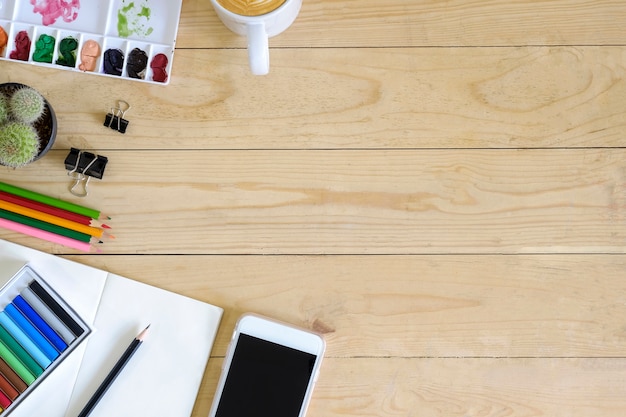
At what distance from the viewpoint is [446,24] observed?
716 mm

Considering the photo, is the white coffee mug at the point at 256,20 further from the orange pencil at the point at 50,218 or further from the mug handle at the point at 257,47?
the orange pencil at the point at 50,218

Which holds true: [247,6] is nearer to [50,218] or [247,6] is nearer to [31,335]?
[50,218]

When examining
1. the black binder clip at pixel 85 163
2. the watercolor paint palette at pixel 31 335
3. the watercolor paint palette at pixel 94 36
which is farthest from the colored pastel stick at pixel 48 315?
the watercolor paint palette at pixel 94 36

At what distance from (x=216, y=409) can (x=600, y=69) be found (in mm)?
588

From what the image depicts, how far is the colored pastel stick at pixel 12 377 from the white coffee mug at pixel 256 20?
0.42 m

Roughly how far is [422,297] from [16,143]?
47 cm

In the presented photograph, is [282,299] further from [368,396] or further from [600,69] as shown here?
[600,69]

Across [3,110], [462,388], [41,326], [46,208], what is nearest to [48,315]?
[41,326]

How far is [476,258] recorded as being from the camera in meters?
0.70

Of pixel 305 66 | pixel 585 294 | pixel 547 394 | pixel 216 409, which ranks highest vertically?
pixel 305 66

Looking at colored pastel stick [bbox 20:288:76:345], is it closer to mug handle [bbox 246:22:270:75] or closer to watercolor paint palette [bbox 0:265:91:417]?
watercolor paint palette [bbox 0:265:91:417]

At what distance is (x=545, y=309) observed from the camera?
704 mm

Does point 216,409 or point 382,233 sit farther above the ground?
point 382,233

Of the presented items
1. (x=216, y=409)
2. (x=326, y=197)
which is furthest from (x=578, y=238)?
(x=216, y=409)
